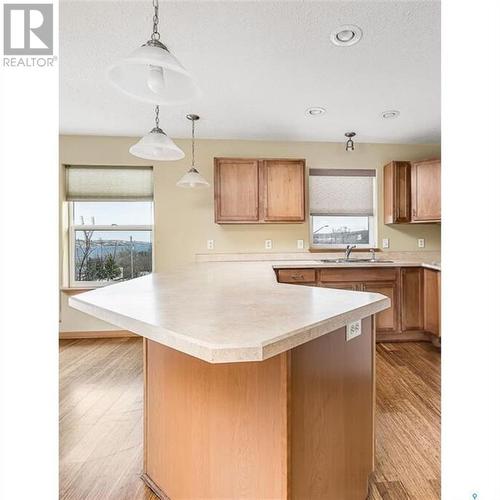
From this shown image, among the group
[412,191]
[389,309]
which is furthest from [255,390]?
[412,191]

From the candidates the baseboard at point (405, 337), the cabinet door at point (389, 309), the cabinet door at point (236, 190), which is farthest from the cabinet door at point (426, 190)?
the cabinet door at point (236, 190)

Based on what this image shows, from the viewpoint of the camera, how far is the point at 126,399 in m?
2.19

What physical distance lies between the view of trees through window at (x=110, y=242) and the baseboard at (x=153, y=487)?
2.78m

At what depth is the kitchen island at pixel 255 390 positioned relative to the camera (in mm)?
830

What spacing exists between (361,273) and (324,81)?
197cm

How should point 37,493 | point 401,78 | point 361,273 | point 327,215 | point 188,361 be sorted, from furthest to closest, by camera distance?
1. point 327,215
2. point 361,273
3. point 401,78
4. point 188,361
5. point 37,493

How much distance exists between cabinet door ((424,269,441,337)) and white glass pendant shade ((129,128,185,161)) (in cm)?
292

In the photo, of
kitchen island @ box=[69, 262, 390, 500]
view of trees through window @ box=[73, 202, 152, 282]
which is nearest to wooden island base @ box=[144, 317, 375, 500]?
kitchen island @ box=[69, 262, 390, 500]

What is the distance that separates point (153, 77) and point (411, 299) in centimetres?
336

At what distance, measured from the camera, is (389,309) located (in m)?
3.34

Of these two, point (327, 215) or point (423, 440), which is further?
point (327, 215)

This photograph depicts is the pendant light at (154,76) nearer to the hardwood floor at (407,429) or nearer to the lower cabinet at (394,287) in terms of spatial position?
the hardwood floor at (407,429)
